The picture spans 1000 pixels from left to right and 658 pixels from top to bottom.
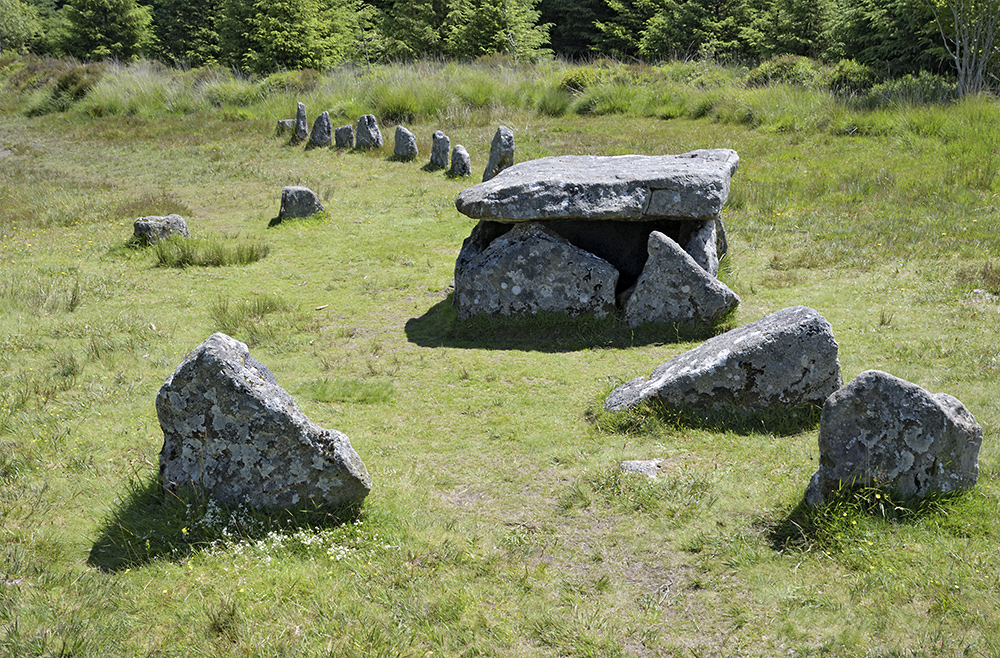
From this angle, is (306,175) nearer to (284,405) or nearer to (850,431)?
(284,405)

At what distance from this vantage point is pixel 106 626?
3893 mm

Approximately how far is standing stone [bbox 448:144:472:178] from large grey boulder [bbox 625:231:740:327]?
9.97 meters

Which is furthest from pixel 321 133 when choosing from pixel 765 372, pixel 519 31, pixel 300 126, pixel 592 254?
pixel 519 31

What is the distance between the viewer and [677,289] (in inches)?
337

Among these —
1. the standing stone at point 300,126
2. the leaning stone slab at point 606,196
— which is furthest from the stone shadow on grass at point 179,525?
the standing stone at point 300,126

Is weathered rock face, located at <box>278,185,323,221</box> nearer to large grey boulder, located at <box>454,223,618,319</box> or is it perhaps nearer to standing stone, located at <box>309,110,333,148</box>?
large grey boulder, located at <box>454,223,618,319</box>

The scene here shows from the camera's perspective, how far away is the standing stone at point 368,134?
818 inches

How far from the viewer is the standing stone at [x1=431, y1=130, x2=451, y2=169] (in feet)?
60.7

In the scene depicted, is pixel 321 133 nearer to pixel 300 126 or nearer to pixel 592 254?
pixel 300 126

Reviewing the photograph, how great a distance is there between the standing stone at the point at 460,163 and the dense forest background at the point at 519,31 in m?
11.9

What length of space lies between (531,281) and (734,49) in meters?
30.3

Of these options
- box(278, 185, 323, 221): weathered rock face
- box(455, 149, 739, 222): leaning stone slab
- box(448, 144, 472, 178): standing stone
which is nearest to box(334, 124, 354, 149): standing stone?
box(448, 144, 472, 178): standing stone

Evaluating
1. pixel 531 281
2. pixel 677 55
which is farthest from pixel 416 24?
pixel 531 281

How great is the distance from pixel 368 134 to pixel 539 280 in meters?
13.5
